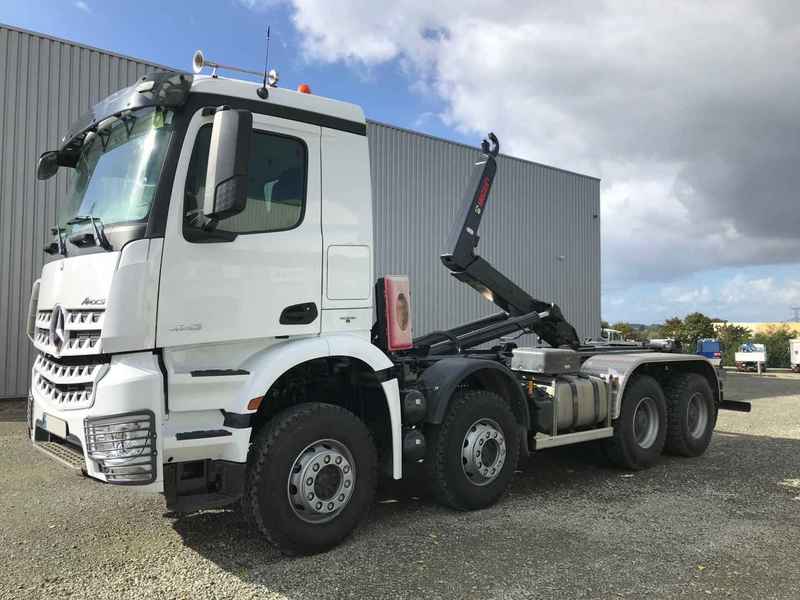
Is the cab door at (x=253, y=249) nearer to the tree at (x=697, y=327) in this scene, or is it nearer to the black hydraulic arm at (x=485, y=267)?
the black hydraulic arm at (x=485, y=267)

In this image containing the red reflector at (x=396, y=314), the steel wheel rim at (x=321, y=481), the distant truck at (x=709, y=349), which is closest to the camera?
the steel wheel rim at (x=321, y=481)

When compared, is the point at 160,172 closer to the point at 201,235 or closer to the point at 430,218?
the point at 201,235

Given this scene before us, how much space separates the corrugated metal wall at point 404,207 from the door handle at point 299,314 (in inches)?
335

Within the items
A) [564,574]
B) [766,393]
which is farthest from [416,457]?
[766,393]

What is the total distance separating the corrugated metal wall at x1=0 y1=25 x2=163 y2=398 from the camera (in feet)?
38.2

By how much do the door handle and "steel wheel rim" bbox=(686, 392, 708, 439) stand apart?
549 cm

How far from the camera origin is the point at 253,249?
4.17 m

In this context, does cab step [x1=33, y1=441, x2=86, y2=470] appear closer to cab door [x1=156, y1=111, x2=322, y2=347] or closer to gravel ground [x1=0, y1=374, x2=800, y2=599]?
gravel ground [x1=0, y1=374, x2=800, y2=599]

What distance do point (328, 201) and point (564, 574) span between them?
2.93 metres

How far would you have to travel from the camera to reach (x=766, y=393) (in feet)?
55.8

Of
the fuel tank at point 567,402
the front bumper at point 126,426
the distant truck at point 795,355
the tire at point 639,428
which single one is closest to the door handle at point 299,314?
the front bumper at point 126,426

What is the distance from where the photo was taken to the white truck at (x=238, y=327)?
3680 mm

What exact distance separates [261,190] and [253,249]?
15.9 inches

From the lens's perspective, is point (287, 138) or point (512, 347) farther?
point (512, 347)
